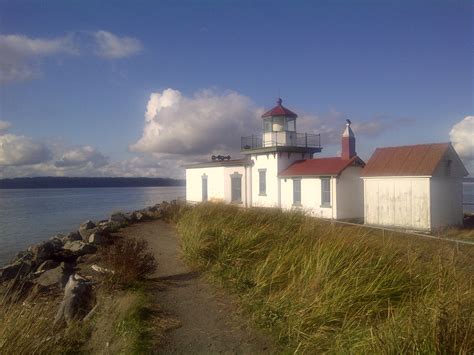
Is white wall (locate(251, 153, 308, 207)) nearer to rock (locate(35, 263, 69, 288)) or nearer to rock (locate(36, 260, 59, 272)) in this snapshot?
rock (locate(36, 260, 59, 272))

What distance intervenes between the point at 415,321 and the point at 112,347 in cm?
387

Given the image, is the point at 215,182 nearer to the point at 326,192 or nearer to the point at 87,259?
the point at 326,192

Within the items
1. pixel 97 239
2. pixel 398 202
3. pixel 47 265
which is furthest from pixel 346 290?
pixel 398 202

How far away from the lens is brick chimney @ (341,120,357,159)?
2190 cm

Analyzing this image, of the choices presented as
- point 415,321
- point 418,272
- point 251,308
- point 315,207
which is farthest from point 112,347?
point 315,207

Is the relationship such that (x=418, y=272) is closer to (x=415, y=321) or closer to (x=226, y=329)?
(x=415, y=321)

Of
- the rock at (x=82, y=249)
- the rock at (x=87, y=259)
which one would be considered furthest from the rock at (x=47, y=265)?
the rock at (x=87, y=259)

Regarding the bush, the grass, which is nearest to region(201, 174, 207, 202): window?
the grass

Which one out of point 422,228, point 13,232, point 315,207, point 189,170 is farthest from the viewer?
point 189,170

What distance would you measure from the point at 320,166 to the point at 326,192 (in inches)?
69.1

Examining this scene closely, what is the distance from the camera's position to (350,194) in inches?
829

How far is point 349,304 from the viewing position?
17.0 feet

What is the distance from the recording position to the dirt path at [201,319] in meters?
5.00

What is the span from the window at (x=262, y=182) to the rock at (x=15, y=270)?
1500 cm
